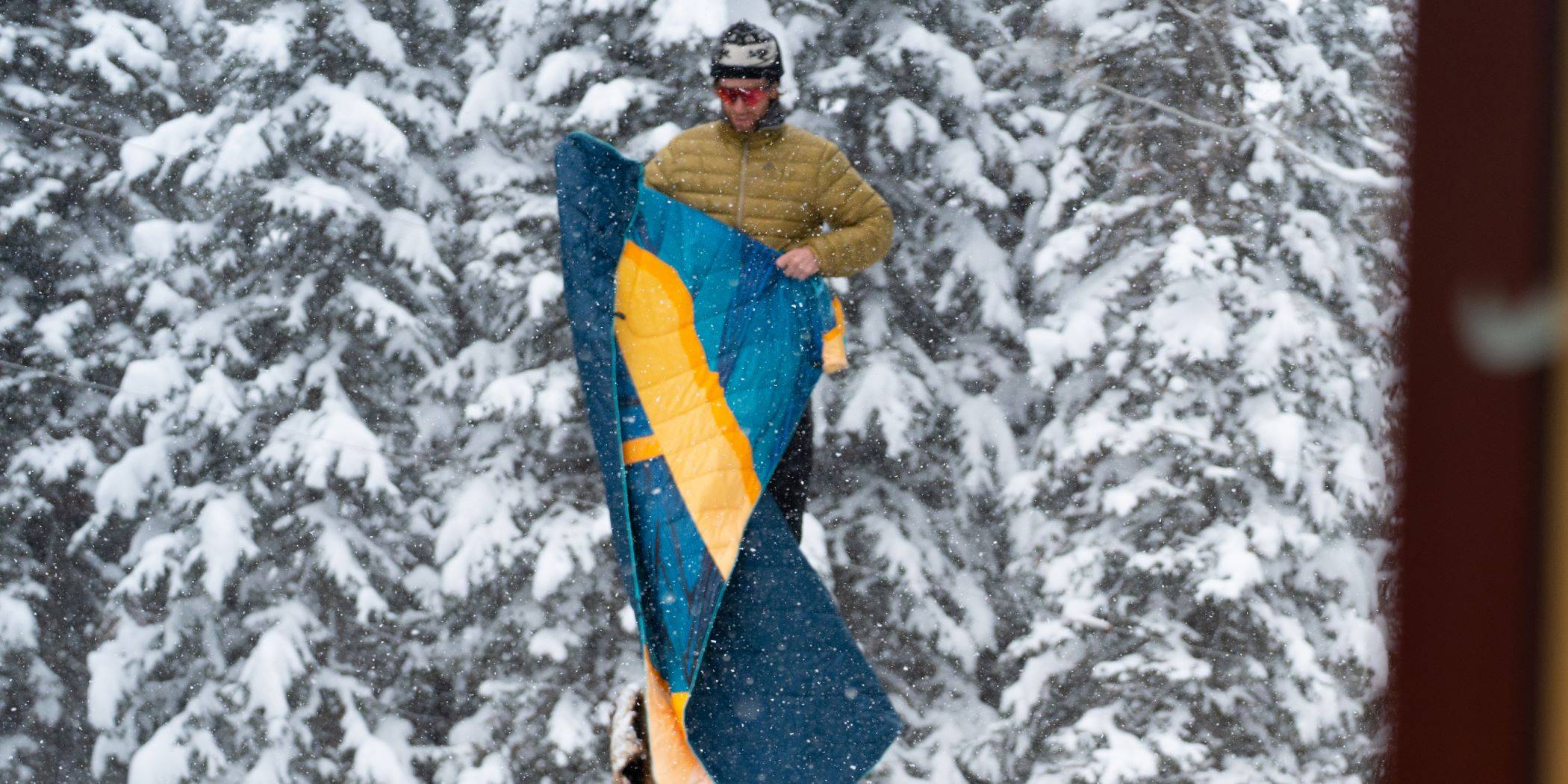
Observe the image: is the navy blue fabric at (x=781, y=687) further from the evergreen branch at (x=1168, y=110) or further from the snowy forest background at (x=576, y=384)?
the evergreen branch at (x=1168, y=110)

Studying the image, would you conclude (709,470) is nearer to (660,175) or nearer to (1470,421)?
(660,175)

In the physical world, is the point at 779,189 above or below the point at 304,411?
above

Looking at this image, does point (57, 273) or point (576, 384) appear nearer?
point (576, 384)

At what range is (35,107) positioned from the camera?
8477 mm

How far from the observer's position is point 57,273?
8.47 meters

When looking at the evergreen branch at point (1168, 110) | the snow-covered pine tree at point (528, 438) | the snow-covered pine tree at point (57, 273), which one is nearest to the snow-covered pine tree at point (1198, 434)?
the evergreen branch at point (1168, 110)

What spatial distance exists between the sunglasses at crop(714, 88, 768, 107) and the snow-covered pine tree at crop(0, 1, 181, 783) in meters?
5.99

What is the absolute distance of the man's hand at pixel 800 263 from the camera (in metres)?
3.40

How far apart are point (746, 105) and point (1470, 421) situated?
289 centimetres

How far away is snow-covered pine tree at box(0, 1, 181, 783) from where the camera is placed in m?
8.45

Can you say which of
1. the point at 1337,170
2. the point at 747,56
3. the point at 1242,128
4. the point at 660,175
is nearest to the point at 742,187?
the point at 660,175

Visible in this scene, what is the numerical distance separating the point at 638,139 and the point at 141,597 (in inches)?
142

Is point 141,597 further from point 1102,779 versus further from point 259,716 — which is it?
point 1102,779

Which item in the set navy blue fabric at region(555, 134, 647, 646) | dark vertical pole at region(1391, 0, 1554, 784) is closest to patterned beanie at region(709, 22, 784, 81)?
navy blue fabric at region(555, 134, 647, 646)
